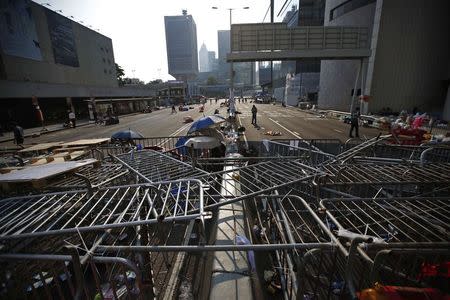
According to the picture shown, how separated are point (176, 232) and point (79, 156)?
3.69m

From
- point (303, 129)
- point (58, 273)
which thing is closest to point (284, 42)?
point (303, 129)

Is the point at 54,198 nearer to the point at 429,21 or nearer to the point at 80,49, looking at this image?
the point at 429,21

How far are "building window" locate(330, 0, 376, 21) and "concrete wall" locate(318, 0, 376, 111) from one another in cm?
47

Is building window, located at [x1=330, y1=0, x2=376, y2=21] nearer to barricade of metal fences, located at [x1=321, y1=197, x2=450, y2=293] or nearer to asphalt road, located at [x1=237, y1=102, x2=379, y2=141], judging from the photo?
asphalt road, located at [x1=237, y1=102, x2=379, y2=141]

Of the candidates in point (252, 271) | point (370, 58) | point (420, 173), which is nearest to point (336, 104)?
point (370, 58)

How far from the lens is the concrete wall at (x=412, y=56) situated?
27438 mm

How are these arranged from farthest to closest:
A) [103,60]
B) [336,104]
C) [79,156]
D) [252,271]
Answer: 1. [103,60]
2. [336,104]
3. [79,156]
4. [252,271]

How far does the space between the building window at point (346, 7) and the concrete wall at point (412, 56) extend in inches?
209

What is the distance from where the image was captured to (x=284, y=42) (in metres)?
25.8

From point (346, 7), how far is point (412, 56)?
1310 cm

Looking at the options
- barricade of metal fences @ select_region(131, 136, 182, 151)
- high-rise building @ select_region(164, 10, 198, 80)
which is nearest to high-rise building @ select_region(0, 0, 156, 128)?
barricade of metal fences @ select_region(131, 136, 182, 151)

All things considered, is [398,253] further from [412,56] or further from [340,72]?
[340,72]

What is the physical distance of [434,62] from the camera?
28453mm

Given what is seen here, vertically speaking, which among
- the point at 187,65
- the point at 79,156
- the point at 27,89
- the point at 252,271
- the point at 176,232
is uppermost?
the point at 187,65
